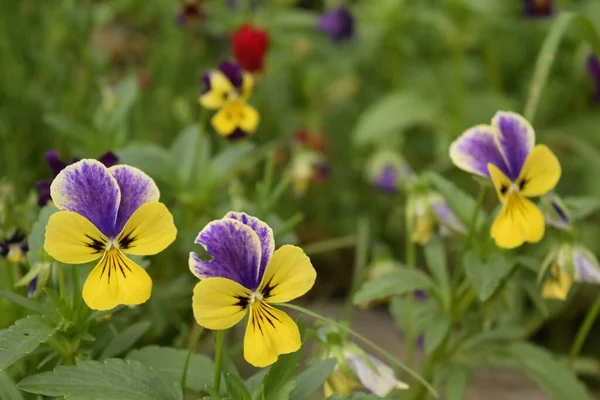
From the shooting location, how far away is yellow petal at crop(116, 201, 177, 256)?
835mm

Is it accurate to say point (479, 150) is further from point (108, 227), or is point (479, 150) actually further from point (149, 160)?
point (149, 160)

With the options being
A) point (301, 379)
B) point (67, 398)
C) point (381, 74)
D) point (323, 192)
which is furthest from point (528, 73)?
point (67, 398)

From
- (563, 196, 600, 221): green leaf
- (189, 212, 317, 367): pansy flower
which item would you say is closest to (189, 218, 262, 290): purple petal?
(189, 212, 317, 367): pansy flower

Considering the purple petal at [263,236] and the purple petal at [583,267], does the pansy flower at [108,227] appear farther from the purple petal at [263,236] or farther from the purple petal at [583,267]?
the purple petal at [583,267]

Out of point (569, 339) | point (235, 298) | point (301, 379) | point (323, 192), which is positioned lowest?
point (569, 339)

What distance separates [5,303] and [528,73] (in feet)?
5.93

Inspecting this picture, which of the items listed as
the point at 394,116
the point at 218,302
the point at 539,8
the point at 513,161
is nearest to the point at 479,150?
the point at 513,161

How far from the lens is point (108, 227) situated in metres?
0.85

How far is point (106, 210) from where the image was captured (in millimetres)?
838

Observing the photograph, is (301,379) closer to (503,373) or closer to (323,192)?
(503,373)

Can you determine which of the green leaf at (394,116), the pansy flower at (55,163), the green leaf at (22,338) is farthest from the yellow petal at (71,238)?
the green leaf at (394,116)

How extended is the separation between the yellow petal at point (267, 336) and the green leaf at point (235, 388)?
60mm

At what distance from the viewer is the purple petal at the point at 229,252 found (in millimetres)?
785

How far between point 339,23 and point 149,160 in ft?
3.07
